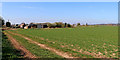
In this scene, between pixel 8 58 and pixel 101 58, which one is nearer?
pixel 8 58

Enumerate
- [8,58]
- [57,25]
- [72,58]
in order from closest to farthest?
[8,58]
[72,58]
[57,25]

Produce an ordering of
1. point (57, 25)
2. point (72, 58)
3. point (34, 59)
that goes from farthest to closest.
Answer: point (57, 25)
point (72, 58)
point (34, 59)

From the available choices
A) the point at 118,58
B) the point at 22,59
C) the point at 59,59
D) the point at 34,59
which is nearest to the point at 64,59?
the point at 59,59

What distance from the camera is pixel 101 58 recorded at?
9.29 metres

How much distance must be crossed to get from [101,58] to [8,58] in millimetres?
7798

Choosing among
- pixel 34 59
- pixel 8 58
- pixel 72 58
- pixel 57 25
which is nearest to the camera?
pixel 8 58

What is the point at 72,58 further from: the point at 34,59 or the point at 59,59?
the point at 34,59

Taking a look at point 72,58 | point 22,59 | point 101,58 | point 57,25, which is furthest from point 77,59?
point 57,25

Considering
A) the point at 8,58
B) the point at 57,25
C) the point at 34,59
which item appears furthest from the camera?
the point at 57,25

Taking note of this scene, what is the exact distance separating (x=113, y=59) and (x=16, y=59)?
812 cm

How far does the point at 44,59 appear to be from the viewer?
827 centimetres

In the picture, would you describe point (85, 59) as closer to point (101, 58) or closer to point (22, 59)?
point (101, 58)

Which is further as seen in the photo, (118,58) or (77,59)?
(118,58)

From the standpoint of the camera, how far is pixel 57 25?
4818 inches
